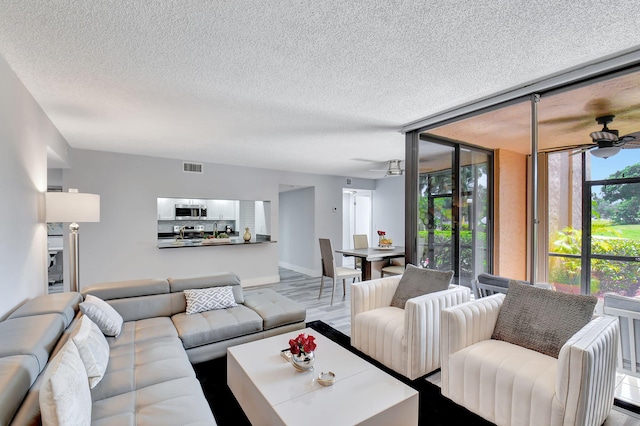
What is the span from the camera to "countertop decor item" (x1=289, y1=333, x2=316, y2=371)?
6.46ft

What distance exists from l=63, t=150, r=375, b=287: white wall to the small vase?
3960 mm

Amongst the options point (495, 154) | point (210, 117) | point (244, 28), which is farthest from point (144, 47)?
point (495, 154)

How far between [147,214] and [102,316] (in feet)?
9.91

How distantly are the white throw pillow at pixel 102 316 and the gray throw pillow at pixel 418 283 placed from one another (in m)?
2.50

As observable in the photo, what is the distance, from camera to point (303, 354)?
201 cm

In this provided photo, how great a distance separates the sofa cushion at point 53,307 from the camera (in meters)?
2.06

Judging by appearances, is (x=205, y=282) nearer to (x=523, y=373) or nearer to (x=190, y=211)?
(x=190, y=211)

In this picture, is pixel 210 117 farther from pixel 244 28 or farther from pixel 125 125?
pixel 244 28

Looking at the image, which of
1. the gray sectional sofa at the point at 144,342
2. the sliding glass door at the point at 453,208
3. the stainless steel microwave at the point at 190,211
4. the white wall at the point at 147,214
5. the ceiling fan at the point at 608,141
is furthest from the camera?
the stainless steel microwave at the point at 190,211

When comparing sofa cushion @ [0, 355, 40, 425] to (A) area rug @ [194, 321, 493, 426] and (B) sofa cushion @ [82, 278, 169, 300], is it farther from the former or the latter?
(B) sofa cushion @ [82, 278, 169, 300]

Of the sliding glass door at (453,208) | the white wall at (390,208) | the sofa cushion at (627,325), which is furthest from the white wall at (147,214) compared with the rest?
the sofa cushion at (627,325)

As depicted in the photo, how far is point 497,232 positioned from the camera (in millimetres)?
4180

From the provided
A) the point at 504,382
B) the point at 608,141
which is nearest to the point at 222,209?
the point at 504,382

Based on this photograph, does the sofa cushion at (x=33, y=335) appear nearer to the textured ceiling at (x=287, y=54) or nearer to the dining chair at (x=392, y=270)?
the textured ceiling at (x=287, y=54)
